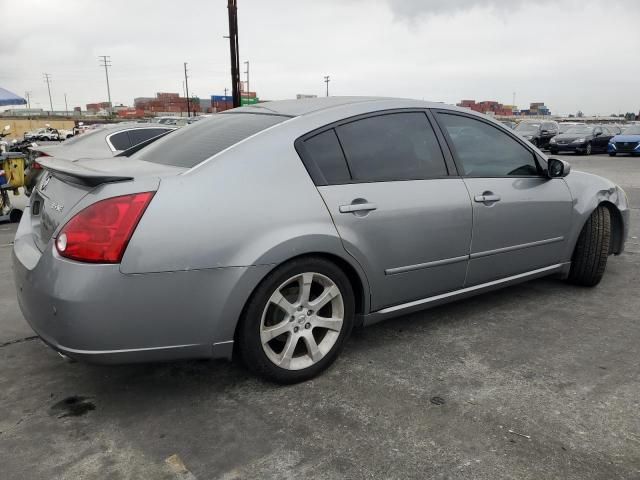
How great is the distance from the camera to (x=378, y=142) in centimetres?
320

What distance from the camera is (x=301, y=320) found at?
9.29ft

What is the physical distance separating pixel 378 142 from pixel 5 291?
3427 mm

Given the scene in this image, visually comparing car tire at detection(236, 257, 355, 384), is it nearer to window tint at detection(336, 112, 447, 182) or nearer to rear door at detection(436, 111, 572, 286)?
window tint at detection(336, 112, 447, 182)

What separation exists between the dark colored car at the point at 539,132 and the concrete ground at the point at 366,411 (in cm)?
2457

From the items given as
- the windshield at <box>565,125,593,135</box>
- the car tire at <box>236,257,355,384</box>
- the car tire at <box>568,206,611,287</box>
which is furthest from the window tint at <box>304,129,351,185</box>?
the windshield at <box>565,125,593,135</box>

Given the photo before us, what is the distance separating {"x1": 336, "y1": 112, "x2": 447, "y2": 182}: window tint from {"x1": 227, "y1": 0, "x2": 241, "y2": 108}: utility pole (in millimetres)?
15376

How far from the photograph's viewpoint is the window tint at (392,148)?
3.08 m

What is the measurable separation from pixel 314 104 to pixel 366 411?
5.96 feet

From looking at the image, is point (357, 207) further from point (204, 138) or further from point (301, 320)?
point (204, 138)

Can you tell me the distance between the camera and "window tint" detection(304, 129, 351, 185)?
9.57ft

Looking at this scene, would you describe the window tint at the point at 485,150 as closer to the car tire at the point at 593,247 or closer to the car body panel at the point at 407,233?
the car body panel at the point at 407,233

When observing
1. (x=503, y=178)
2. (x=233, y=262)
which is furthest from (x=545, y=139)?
(x=233, y=262)

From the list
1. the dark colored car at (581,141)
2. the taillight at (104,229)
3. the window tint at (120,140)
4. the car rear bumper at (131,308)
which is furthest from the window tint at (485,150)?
the dark colored car at (581,141)

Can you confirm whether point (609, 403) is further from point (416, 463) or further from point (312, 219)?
point (312, 219)
